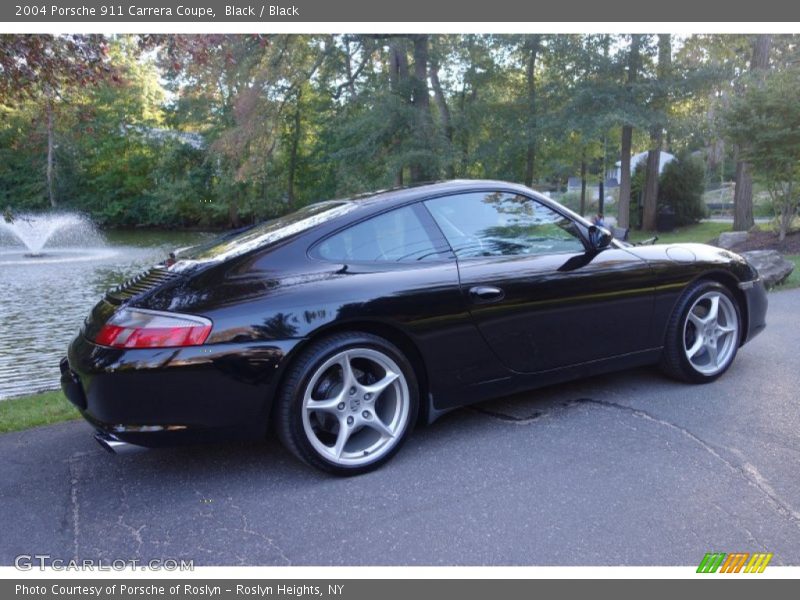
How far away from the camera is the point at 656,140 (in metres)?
18.9

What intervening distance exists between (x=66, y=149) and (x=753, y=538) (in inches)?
1551

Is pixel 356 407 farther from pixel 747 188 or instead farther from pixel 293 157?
pixel 293 157

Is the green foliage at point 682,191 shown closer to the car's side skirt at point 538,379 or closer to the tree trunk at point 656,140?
the tree trunk at point 656,140

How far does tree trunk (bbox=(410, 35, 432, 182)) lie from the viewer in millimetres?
17719

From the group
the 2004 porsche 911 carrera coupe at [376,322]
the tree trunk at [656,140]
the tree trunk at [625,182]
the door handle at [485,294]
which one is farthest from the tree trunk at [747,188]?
the door handle at [485,294]

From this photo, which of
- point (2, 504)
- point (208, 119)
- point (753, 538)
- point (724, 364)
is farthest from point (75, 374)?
point (208, 119)

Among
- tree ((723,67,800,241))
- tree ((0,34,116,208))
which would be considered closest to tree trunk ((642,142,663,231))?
tree ((723,67,800,241))

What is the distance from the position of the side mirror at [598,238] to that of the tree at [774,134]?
11.0 m

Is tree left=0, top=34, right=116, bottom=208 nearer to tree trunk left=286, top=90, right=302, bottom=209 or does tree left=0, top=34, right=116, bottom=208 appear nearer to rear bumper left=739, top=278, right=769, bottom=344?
rear bumper left=739, top=278, right=769, bottom=344

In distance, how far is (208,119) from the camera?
33.7 metres

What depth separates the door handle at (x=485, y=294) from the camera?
10.8 ft

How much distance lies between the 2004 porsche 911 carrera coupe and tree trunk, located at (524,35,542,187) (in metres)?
15.8

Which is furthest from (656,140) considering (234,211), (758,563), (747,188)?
(234,211)

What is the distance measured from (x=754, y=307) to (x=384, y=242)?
283 cm
